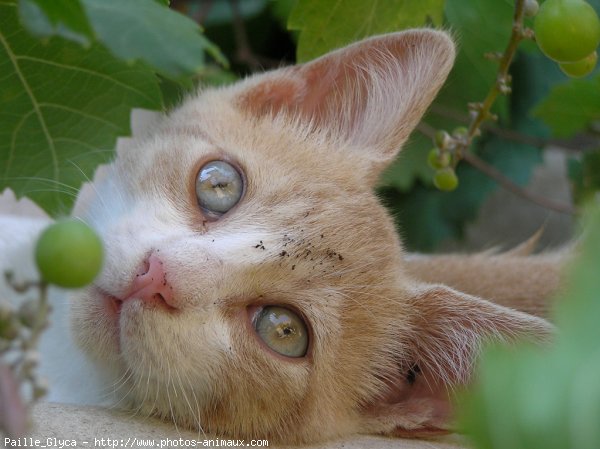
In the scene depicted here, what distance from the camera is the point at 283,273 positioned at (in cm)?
157

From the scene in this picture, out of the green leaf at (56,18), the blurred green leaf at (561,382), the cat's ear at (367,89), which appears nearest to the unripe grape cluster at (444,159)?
the cat's ear at (367,89)

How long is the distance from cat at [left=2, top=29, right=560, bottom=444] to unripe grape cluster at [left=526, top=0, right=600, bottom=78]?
1.42ft

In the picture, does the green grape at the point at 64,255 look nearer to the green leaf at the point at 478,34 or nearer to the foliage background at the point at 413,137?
the foliage background at the point at 413,137

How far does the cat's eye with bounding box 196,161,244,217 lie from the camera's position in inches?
67.2

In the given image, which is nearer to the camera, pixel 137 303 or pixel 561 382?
pixel 561 382

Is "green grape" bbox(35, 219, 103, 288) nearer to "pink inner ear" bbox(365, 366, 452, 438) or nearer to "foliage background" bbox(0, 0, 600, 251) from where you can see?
"foliage background" bbox(0, 0, 600, 251)

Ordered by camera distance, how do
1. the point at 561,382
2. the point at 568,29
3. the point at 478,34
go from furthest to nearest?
the point at 478,34, the point at 568,29, the point at 561,382

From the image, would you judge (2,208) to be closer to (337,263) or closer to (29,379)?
(337,263)

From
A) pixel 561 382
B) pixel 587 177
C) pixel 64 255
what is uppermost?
pixel 587 177

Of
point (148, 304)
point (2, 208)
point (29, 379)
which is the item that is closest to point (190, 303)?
point (148, 304)

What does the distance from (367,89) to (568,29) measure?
0.74m

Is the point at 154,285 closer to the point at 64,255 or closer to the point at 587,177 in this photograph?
the point at 64,255

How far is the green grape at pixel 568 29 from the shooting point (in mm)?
1300

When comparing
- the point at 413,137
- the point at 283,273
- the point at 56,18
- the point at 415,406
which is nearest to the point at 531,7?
the point at 283,273
